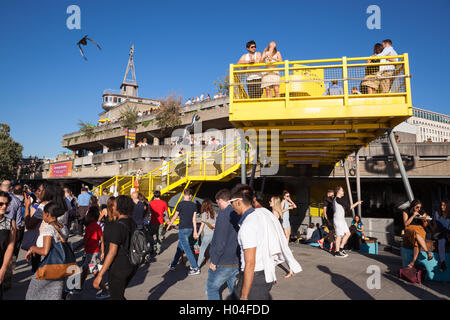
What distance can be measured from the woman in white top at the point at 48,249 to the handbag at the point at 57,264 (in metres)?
0.05

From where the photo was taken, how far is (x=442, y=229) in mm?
5727

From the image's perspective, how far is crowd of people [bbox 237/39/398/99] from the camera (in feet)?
22.1

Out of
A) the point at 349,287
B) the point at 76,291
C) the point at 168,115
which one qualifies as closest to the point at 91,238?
the point at 76,291

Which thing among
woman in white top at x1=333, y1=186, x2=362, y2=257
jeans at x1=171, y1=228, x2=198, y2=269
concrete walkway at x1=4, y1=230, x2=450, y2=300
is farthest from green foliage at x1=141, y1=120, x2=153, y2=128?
jeans at x1=171, y1=228, x2=198, y2=269

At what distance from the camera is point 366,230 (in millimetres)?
11102

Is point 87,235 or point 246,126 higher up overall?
point 246,126

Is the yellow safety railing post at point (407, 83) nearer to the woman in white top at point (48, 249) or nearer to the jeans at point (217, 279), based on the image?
the jeans at point (217, 279)

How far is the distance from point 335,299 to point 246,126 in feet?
14.6

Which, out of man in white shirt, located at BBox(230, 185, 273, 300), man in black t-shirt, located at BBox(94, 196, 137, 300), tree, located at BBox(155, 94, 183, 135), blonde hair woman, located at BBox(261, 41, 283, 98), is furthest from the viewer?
tree, located at BBox(155, 94, 183, 135)

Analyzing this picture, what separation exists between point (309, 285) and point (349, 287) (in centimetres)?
71

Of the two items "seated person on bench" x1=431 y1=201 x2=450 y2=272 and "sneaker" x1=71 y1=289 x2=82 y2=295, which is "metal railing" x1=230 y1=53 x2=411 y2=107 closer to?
"seated person on bench" x1=431 y1=201 x2=450 y2=272
